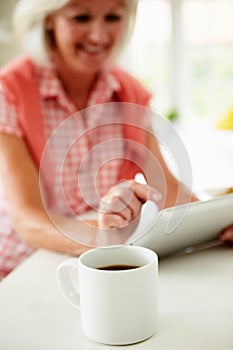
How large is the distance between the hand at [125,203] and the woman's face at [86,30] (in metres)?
0.61

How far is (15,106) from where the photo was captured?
1.46 metres

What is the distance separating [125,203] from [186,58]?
8.19 feet

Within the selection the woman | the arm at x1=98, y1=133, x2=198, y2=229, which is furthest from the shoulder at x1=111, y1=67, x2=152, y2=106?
the arm at x1=98, y1=133, x2=198, y2=229

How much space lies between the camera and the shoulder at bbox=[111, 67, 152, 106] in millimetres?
1627

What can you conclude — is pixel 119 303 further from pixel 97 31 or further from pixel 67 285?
pixel 97 31

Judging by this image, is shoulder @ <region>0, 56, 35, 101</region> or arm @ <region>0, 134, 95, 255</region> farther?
shoulder @ <region>0, 56, 35, 101</region>

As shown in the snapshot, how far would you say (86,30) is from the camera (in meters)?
1.57

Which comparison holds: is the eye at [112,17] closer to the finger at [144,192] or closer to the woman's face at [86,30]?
the woman's face at [86,30]

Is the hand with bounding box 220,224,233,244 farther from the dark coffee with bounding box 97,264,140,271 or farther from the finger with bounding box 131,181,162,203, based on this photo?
the dark coffee with bounding box 97,264,140,271

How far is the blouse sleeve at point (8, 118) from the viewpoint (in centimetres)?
141

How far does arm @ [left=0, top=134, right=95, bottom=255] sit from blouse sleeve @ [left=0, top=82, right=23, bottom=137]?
0.6 inches

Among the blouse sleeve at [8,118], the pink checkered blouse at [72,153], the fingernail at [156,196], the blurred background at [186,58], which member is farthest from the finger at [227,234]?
the blurred background at [186,58]

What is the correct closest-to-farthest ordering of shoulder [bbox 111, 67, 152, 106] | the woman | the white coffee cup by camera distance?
the white coffee cup → the woman → shoulder [bbox 111, 67, 152, 106]

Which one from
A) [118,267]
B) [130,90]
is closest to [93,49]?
[130,90]
